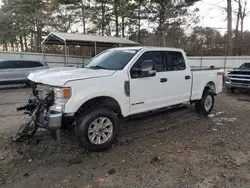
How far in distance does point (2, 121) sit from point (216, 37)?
83.5 feet

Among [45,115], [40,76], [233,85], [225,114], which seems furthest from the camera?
[233,85]

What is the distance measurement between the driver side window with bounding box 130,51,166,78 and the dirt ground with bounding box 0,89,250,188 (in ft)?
4.74

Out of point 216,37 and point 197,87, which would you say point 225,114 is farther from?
point 216,37

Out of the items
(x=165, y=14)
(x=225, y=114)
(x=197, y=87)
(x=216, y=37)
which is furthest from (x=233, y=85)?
(x=216, y=37)

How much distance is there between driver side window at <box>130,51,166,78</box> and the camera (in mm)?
4684

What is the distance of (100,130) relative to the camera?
13.8 feet

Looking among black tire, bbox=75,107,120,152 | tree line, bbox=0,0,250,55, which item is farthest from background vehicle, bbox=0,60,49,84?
tree line, bbox=0,0,250,55

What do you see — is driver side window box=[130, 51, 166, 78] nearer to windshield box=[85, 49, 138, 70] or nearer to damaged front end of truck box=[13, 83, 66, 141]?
windshield box=[85, 49, 138, 70]

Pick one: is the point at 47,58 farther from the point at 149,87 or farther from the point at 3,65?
the point at 149,87

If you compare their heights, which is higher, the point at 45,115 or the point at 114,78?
the point at 114,78

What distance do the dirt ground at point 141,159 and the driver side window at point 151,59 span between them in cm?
145

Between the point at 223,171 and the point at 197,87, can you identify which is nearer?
the point at 223,171

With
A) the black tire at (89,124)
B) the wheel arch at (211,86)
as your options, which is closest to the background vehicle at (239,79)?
the wheel arch at (211,86)

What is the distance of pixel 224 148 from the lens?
4.45 m
